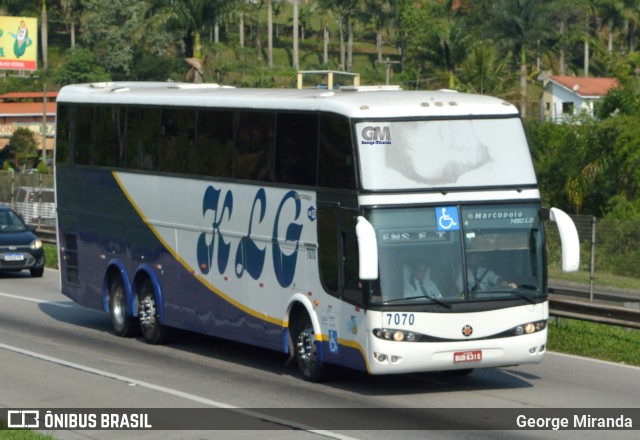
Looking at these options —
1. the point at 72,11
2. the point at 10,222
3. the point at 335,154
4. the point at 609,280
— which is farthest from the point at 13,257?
the point at 72,11

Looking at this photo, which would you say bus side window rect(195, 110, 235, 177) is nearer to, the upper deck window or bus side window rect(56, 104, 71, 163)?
the upper deck window

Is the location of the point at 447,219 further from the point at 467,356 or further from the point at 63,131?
the point at 63,131

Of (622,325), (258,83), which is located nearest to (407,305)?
(622,325)

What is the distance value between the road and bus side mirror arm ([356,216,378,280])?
1.48 metres

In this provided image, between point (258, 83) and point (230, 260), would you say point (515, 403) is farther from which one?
point (258, 83)

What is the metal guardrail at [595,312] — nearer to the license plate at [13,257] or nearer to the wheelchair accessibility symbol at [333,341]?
the wheelchair accessibility symbol at [333,341]

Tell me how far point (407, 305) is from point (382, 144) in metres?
1.84

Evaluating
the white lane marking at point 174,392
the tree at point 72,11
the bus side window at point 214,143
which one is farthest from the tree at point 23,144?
the bus side window at point 214,143

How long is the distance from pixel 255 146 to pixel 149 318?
13.7 feet

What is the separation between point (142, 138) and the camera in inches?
800

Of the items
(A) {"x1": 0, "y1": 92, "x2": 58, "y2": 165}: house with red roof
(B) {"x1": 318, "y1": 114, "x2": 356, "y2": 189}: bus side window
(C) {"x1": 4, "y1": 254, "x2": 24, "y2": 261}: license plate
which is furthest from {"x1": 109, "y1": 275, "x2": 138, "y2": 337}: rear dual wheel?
(A) {"x1": 0, "y1": 92, "x2": 58, "y2": 165}: house with red roof

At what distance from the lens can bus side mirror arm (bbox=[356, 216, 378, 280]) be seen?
46.5 feet

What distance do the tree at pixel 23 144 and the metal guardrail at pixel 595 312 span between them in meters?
82.7

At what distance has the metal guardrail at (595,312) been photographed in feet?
63.2
